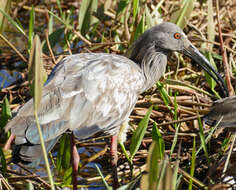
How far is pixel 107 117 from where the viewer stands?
11.9ft

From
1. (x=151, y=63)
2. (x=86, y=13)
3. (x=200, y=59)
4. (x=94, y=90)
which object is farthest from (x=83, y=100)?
(x=86, y=13)

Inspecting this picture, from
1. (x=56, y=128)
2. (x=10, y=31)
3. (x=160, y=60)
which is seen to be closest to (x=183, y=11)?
(x=160, y=60)

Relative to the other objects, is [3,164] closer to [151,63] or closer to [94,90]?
[94,90]

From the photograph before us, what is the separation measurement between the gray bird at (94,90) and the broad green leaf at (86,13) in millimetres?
631

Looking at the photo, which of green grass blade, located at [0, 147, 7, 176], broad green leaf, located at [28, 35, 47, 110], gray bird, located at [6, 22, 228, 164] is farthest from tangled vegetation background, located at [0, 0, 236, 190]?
broad green leaf, located at [28, 35, 47, 110]

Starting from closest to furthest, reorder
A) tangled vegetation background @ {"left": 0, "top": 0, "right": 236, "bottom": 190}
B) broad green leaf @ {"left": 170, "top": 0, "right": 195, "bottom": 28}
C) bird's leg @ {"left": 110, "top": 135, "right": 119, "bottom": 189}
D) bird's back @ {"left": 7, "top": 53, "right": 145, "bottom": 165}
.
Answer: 1. bird's back @ {"left": 7, "top": 53, "right": 145, "bottom": 165}
2. tangled vegetation background @ {"left": 0, "top": 0, "right": 236, "bottom": 190}
3. bird's leg @ {"left": 110, "top": 135, "right": 119, "bottom": 189}
4. broad green leaf @ {"left": 170, "top": 0, "right": 195, "bottom": 28}

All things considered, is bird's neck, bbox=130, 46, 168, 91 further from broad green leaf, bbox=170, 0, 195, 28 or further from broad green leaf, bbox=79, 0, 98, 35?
broad green leaf, bbox=79, 0, 98, 35

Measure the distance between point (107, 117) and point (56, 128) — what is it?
1.71 feet

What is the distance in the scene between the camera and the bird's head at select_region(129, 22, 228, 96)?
13.3 ft

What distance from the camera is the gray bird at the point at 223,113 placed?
345 centimetres

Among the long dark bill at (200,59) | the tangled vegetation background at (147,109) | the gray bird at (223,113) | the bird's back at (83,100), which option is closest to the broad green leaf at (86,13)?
the tangled vegetation background at (147,109)

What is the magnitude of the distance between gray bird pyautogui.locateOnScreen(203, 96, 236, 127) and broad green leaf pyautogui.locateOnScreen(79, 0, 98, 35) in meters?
1.58

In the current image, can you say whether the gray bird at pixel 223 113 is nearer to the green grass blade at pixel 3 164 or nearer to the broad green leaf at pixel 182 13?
the broad green leaf at pixel 182 13

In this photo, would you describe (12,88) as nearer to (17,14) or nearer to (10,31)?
(10,31)
